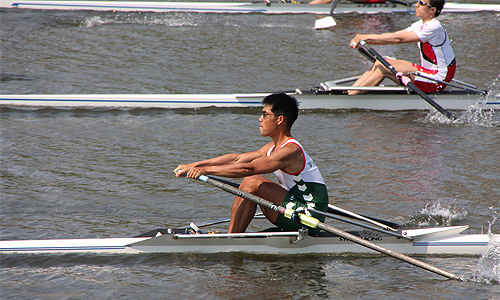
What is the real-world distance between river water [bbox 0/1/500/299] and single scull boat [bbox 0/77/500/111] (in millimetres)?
136

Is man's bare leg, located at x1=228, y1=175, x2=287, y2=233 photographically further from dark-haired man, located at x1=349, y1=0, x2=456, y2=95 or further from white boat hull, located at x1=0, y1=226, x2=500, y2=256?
dark-haired man, located at x1=349, y1=0, x2=456, y2=95

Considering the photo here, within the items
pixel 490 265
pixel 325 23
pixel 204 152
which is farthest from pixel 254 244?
pixel 325 23

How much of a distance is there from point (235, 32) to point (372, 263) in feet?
30.8

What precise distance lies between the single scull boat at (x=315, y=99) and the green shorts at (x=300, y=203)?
398 centimetres

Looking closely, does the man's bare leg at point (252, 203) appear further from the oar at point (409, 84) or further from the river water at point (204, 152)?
the oar at point (409, 84)

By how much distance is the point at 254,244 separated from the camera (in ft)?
14.2

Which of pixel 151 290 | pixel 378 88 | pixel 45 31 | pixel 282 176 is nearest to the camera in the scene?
pixel 151 290

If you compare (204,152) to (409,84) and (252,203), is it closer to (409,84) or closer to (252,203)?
(252,203)

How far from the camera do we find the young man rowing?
13.2 ft

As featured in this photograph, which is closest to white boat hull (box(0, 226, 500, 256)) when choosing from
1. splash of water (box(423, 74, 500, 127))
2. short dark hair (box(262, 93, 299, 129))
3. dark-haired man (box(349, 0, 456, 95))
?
short dark hair (box(262, 93, 299, 129))

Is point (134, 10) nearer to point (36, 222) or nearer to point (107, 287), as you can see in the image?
point (36, 222)

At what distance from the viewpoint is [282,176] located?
429 centimetres

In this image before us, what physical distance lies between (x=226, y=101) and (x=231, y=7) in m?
6.70

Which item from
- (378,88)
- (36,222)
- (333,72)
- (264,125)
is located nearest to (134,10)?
(333,72)
